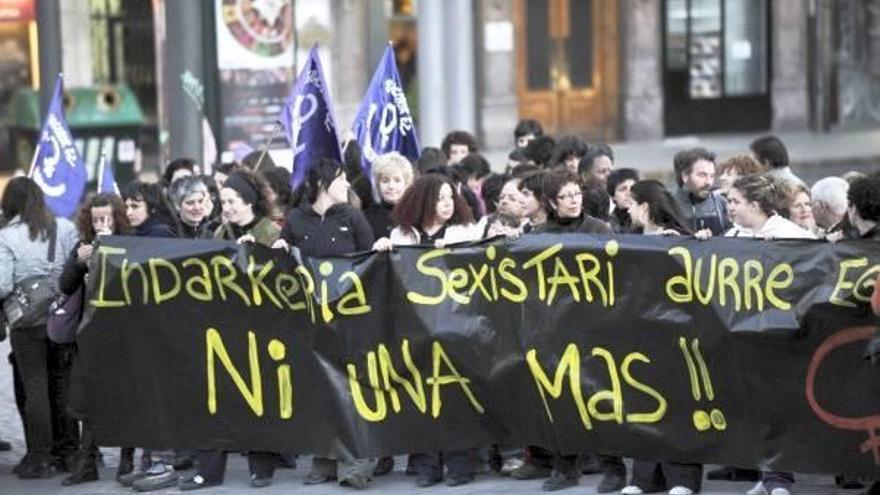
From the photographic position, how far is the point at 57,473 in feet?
39.9

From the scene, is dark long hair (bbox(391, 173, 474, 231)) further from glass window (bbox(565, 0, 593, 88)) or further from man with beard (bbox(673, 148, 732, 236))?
glass window (bbox(565, 0, 593, 88))

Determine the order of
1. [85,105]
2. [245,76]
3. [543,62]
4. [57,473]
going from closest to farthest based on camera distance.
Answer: [57,473], [245,76], [85,105], [543,62]

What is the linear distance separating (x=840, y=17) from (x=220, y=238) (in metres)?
24.1

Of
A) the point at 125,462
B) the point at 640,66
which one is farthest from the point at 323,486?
the point at 640,66

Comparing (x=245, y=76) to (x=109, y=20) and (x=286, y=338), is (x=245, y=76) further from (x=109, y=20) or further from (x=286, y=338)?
(x=109, y=20)

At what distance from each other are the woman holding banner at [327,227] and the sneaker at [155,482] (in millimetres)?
689

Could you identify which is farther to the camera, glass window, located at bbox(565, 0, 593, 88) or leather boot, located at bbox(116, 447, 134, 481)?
glass window, located at bbox(565, 0, 593, 88)

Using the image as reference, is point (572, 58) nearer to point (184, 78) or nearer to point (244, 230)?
point (184, 78)

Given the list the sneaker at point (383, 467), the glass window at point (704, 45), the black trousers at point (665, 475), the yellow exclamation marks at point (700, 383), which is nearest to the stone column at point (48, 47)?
the sneaker at point (383, 467)

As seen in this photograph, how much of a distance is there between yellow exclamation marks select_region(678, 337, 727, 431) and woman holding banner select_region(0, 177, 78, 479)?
3381mm

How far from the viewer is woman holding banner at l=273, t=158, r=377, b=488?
11508mm

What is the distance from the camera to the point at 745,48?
34062 mm

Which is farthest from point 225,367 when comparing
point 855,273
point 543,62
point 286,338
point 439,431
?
point 543,62

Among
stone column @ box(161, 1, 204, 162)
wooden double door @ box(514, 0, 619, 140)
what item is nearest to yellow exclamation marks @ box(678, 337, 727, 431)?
stone column @ box(161, 1, 204, 162)
